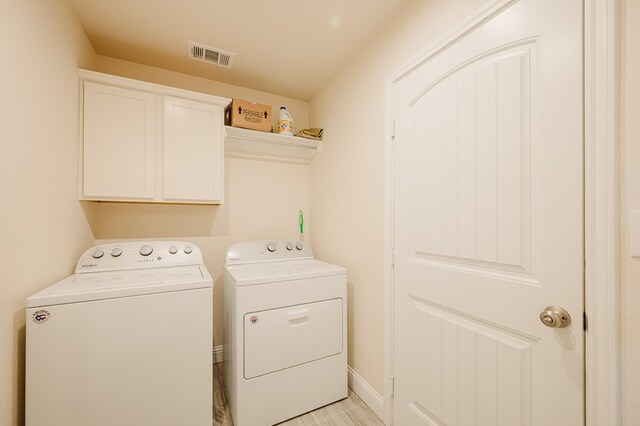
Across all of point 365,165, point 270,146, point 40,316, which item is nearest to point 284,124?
point 270,146

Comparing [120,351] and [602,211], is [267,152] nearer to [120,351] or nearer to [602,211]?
[120,351]

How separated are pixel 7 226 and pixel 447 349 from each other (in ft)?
6.37

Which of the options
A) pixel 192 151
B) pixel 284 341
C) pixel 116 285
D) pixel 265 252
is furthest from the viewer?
pixel 265 252

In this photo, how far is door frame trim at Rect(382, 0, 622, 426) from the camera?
760 mm

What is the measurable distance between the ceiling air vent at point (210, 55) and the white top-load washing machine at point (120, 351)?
1.59m

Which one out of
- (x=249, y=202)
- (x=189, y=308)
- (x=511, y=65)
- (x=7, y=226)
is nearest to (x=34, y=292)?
(x=7, y=226)

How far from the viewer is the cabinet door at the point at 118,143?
1666 millimetres

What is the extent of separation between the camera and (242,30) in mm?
1731

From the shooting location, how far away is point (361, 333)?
1.89m

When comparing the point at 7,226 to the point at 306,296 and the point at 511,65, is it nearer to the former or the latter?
the point at 306,296

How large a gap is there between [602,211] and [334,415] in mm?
1765

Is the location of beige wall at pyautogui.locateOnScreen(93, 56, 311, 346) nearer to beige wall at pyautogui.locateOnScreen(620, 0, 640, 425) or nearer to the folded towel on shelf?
the folded towel on shelf

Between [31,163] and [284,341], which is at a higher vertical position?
[31,163]

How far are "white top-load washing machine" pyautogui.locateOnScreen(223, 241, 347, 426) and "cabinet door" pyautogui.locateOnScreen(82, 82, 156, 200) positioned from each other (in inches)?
34.4
